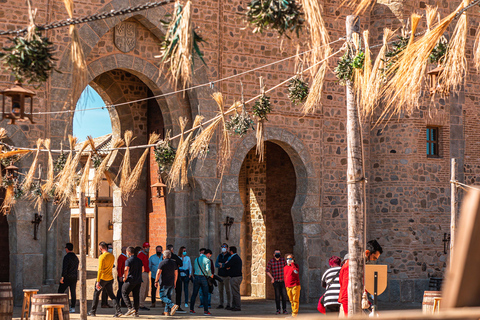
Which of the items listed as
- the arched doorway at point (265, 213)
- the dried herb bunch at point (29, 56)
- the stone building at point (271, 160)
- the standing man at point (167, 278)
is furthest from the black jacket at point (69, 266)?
the arched doorway at point (265, 213)

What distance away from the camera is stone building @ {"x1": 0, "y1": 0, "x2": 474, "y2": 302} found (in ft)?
47.6

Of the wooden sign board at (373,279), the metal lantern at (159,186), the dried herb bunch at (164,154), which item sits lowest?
the wooden sign board at (373,279)

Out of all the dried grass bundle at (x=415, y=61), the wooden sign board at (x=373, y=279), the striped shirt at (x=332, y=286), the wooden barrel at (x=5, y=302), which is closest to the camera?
the dried grass bundle at (x=415, y=61)

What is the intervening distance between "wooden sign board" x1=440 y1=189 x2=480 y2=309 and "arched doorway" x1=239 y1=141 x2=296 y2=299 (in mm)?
15836

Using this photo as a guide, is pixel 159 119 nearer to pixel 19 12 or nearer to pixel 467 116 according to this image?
pixel 19 12

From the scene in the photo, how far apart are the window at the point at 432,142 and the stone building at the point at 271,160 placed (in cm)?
14

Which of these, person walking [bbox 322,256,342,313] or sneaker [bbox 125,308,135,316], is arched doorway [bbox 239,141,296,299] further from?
person walking [bbox 322,256,342,313]

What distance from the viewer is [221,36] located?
50.5 feet

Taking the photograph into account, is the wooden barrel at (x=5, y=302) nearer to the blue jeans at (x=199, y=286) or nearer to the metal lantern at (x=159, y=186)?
the blue jeans at (x=199, y=286)

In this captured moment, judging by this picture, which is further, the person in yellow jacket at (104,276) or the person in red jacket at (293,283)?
the person in red jacket at (293,283)

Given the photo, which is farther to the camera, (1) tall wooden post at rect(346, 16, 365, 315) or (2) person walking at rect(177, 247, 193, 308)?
(2) person walking at rect(177, 247, 193, 308)

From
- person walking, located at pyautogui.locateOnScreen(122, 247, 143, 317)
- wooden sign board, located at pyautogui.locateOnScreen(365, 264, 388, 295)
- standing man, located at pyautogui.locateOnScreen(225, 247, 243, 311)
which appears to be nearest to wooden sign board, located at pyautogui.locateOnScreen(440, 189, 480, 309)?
wooden sign board, located at pyautogui.locateOnScreen(365, 264, 388, 295)

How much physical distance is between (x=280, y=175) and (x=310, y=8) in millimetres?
12987

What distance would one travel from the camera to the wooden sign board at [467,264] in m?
1.84
